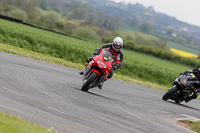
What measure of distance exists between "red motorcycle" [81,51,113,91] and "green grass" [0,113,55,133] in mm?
5129

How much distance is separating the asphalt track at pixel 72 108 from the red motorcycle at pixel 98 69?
461mm

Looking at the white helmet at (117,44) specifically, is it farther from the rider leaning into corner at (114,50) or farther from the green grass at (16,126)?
the green grass at (16,126)

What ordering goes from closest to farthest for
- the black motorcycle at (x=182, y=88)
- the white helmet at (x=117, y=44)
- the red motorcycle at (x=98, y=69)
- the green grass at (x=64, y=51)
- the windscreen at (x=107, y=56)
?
the red motorcycle at (x=98, y=69) → the windscreen at (x=107, y=56) → the white helmet at (x=117, y=44) → the black motorcycle at (x=182, y=88) → the green grass at (x=64, y=51)

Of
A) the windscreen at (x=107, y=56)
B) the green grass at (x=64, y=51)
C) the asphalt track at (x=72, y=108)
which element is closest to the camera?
the asphalt track at (x=72, y=108)

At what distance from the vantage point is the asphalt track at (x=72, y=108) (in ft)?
24.3

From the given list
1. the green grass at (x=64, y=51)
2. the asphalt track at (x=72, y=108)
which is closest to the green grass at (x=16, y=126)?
the asphalt track at (x=72, y=108)

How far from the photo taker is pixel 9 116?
6.51m

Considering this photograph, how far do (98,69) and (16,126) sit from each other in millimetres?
6005

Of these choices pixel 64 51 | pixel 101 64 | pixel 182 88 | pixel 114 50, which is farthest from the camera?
pixel 64 51

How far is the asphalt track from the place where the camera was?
7395 millimetres

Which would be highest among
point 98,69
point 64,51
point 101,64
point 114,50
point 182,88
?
point 114,50

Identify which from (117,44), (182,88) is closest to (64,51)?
(182,88)

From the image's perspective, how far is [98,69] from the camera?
11.7m

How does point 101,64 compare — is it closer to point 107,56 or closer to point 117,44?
point 107,56
